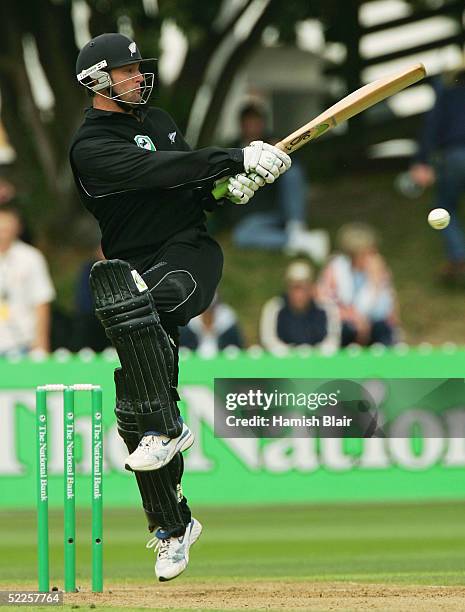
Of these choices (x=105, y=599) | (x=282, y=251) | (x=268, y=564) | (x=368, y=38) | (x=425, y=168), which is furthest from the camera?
(x=368, y=38)

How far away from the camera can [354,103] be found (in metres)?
Answer: 5.94

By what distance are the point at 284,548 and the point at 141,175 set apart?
296 centimetres

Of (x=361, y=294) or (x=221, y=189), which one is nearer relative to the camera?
(x=221, y=189)

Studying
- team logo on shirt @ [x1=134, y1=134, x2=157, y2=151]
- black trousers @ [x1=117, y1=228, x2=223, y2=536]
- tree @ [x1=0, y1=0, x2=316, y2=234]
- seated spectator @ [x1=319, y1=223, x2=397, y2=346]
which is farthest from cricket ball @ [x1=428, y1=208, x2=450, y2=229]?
tree @ [x1=0, y1=0, x2=316, y2=234]

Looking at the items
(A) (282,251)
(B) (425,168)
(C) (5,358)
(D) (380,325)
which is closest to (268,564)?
(C) (5,358)

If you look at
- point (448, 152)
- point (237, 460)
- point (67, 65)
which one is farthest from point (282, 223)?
point (237, 460)

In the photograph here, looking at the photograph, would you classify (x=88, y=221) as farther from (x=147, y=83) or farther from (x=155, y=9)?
(x=147, y=83)

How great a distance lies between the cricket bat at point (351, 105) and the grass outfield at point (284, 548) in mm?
2043

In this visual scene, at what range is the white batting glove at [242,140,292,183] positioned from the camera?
571 centimetres

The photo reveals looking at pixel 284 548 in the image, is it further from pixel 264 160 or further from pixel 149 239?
pixel 264 160

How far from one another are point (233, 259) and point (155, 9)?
8.73 ft

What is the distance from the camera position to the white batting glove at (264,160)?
5711mm

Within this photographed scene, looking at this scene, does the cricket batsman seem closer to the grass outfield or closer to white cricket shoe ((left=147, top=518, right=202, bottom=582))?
white cricket shoe ((left=147, top=518, right=202, bottom=582))

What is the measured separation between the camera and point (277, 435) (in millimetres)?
8734
